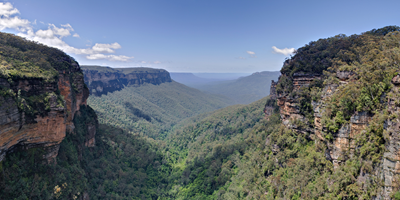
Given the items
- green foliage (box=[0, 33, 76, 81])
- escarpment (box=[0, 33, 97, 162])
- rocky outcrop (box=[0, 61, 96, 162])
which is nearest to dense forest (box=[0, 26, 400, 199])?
rocky outcrop (box=[0, 61, 96, 162])

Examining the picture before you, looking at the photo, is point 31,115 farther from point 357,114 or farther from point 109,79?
point 109,79

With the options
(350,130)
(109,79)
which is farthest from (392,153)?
(109,79)

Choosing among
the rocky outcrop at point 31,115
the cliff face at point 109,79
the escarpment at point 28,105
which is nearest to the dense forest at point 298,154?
the rocky outcrop at point 31,115

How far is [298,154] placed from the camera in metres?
25.0

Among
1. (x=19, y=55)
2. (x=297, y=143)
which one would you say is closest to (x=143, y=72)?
(x=19, y=55)

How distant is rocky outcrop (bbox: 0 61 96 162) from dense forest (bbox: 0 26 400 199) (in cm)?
149

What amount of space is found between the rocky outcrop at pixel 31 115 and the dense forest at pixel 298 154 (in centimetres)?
149

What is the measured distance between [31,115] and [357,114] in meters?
32.6

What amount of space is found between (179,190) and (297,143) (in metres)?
35.0

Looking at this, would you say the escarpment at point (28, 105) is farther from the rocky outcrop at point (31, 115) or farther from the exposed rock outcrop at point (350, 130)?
the exposed rock outcrop at point (350, 130)

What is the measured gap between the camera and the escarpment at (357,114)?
1233cm

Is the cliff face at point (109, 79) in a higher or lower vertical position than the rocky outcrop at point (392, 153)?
higher

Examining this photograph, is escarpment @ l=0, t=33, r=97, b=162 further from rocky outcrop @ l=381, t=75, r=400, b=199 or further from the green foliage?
rocky outcrop @ l=381, t=75, r=400, b=199

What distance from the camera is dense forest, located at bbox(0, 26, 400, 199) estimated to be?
14.2 metres
